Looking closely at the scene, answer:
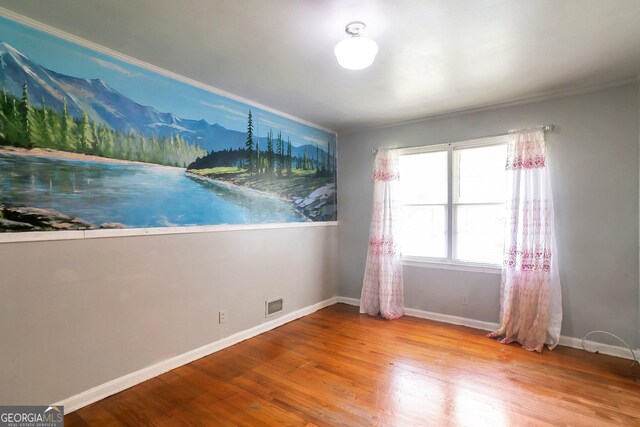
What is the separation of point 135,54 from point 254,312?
2.58 m

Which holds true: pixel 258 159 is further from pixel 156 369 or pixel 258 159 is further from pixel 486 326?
pixel 486 326

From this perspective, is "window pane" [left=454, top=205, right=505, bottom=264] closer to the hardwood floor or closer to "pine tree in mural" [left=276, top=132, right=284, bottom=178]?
the hardwood floor

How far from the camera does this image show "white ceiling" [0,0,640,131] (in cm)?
179

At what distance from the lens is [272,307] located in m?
3.55

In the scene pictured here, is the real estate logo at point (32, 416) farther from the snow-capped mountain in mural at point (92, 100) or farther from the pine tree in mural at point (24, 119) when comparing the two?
the snow-capped mountain in mural at point (92, 100)

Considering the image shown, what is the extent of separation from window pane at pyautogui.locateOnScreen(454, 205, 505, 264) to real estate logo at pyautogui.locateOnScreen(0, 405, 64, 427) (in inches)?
150

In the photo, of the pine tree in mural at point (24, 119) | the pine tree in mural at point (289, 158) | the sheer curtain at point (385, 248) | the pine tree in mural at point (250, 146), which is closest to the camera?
the pine tree in mural at point (24, 119)

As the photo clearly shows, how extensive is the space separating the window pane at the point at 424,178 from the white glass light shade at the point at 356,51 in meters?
2.17

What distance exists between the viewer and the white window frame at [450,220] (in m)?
3.46

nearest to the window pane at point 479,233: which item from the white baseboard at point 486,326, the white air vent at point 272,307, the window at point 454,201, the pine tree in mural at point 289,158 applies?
the window at point 454,201

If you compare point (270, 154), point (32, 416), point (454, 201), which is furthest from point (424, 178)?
point (32, 416)

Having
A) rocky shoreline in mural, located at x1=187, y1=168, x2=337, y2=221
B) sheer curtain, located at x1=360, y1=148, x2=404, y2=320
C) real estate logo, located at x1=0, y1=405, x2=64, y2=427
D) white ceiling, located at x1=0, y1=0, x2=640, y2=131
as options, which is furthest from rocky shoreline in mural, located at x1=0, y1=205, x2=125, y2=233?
sheer curtain, located at x1=360, y1=148, x2=404, y2=320

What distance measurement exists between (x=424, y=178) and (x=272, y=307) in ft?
8.07

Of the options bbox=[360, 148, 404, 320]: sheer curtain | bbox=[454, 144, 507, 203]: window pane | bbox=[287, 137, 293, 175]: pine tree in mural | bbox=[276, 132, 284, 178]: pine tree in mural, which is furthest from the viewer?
bbox=[360, 148, 404, 320]: sheer curtain
